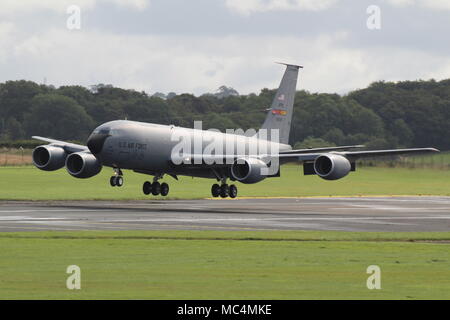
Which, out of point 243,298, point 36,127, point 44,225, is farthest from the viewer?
point 36,127

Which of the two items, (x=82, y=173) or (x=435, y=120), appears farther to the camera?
(x=435, y=120)

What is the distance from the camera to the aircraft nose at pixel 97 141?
55.6 meters

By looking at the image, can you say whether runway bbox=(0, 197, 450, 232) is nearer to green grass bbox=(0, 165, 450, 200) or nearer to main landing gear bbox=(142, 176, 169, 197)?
main landing gear bbox=(142, 176, 169, 197)

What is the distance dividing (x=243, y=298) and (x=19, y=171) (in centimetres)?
7143

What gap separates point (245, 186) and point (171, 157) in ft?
63.7

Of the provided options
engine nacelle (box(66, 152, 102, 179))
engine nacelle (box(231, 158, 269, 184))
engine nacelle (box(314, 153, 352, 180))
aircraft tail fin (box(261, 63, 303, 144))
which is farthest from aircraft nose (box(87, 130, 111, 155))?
aircraft tail fin (box(261, 63, 303, 144))

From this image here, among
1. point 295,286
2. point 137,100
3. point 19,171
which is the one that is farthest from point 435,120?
point 295,286

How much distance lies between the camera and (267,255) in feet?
93.2

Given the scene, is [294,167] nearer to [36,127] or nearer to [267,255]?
[36,127]

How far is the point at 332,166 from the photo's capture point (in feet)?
182

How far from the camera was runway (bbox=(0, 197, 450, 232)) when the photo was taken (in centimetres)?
3994

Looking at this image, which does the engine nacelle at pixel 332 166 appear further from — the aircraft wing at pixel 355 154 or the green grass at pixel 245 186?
the green grass at pixel 245 186

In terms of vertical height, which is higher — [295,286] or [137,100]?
[137,100]

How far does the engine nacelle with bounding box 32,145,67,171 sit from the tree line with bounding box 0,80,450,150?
63938 millimetres
